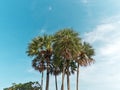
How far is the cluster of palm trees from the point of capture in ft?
135

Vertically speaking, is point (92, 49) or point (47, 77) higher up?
point (92, 49)

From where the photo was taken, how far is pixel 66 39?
136 ft

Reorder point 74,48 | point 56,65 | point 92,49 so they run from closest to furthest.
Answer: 1. point 74,48
2. point 56,65
3. point 92,49

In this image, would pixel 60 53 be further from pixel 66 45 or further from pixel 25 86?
pixel 25 86

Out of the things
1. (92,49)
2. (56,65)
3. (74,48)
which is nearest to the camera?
(74,48)

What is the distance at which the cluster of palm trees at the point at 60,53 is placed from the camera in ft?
135

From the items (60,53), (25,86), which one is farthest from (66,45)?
(25,86)

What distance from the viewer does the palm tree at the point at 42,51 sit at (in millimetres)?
44469

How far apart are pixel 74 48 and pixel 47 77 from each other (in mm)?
8172

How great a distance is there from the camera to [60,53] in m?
41.3

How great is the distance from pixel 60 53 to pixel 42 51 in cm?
506

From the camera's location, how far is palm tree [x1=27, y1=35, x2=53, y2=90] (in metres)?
44.5

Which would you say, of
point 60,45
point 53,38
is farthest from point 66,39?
point 53,38

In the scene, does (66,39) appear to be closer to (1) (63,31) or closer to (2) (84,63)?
(1) (63,31)
